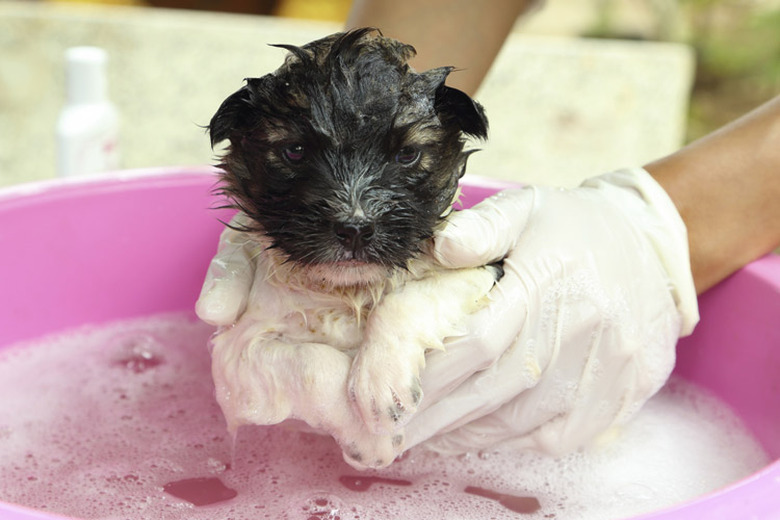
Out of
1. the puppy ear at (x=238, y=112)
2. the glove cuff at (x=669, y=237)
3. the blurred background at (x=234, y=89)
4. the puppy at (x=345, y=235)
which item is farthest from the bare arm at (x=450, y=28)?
the blurred background at (x=234, y=89)

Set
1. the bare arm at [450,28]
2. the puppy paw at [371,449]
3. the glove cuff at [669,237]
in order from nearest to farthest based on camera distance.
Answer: the puppy paw at [371,449], the glove cuff at [669,237], the bare arm at [450,28]

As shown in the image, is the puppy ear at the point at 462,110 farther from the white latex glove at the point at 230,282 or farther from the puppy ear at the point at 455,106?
the white latex glove at the point at 230,282

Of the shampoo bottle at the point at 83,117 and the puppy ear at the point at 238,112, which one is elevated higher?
the puppy ear at the point at 238,112

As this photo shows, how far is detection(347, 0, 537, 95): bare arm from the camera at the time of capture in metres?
2.16

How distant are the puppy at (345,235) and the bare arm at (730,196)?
0.52m

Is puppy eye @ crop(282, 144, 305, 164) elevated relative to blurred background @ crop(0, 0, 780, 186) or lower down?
elevated

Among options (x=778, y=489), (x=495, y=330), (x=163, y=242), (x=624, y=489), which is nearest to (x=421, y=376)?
(x=495, y=330)

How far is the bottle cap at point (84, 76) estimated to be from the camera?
8.80 feet

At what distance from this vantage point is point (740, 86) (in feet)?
19.1

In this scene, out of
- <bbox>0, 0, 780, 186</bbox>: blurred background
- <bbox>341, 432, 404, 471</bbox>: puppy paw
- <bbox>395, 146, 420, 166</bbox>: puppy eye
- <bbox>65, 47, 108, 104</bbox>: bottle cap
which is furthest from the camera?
<bbox>0, 0, 780, 186</bbox>: blurred background

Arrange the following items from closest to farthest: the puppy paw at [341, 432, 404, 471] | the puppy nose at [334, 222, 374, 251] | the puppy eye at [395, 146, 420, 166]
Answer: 1. the puppy nose at [334, 222, 374, 251]
2. the puppy eye at [395, 146, 420, 166]
3. the puppy paw at [341, 432, 404, 471]

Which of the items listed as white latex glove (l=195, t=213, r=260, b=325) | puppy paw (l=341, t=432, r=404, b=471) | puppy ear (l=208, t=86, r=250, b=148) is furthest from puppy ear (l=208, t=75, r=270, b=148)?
puppy paw (l=341, t=432, r=404, b=471)

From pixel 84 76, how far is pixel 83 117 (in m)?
0.12

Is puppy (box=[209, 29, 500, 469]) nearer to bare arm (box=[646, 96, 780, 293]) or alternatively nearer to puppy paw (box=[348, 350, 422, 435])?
puppy paw (box=[348, 350, 422, 435])
